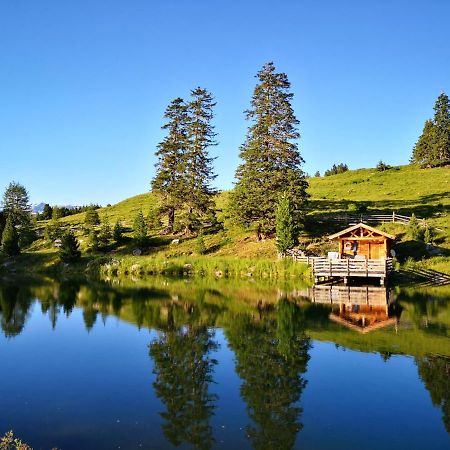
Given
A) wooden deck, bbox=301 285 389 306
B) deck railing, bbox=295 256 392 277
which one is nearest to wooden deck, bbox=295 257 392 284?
deck railing, bbox=295 256 392 277

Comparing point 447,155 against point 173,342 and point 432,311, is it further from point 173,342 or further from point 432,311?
point 173,342

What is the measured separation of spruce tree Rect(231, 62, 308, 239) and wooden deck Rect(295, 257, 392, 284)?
13237 mm

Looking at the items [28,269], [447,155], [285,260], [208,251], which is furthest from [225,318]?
[447,155]

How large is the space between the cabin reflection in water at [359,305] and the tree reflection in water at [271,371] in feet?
9.80

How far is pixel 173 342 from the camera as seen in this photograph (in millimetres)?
23688

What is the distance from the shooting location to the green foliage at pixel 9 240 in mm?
67688

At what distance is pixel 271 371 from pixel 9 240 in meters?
58.9

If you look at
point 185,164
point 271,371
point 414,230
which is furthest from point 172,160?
point 271,371

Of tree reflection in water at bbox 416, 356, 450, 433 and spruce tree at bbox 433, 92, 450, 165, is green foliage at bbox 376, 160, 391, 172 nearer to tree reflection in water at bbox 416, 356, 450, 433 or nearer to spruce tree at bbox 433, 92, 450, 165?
spruce tree at bbox 433, 92, 450, 165

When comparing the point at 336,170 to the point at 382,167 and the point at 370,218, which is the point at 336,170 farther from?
the point at 370,218

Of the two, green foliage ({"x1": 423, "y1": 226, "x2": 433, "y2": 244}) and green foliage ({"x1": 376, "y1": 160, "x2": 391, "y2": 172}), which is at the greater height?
green foliage ({"x1": 376, "y1": 160, "x2": 391, "y2": 172})

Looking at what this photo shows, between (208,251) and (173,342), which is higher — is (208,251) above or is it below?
above

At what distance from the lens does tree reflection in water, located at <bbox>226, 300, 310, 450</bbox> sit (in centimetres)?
1349

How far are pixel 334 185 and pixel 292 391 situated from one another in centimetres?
8391
